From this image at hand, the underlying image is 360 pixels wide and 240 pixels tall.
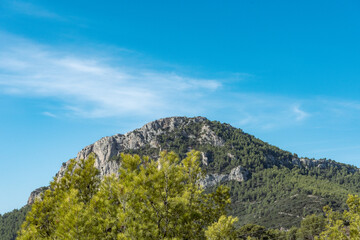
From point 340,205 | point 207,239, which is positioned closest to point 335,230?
point 207,239

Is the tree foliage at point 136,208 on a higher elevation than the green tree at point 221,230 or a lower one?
higher

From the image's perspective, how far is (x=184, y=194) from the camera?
16.9m

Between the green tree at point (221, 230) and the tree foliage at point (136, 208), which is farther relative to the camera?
the green tree at point (221, 230)

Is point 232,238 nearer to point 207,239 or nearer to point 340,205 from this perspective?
point 207,239

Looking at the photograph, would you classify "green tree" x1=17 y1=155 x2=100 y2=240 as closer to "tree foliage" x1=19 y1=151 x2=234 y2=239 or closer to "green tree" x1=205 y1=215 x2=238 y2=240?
"tree foliage" x1=19 y1=151 x2=234 y2=239

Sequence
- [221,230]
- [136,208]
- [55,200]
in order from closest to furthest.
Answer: [136,208] < [221,230] < [55,200]

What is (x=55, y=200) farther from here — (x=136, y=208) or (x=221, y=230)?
(x=221, y=230)

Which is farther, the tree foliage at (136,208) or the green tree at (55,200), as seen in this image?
the green tree at (55,200)

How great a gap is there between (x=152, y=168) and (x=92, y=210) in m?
3.60

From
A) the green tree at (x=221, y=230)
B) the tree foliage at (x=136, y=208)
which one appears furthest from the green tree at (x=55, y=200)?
the green tree at (x=221, y=230)

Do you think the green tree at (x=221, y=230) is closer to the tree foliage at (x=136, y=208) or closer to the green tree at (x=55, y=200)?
the tree foliage at (x=136, y=208)

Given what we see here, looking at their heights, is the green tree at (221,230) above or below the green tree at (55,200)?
below

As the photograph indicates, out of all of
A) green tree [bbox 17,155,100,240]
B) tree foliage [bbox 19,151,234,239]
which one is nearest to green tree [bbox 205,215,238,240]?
tree foliage [bbox 19,151,234,239]

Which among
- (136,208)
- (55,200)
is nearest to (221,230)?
(136,208)
